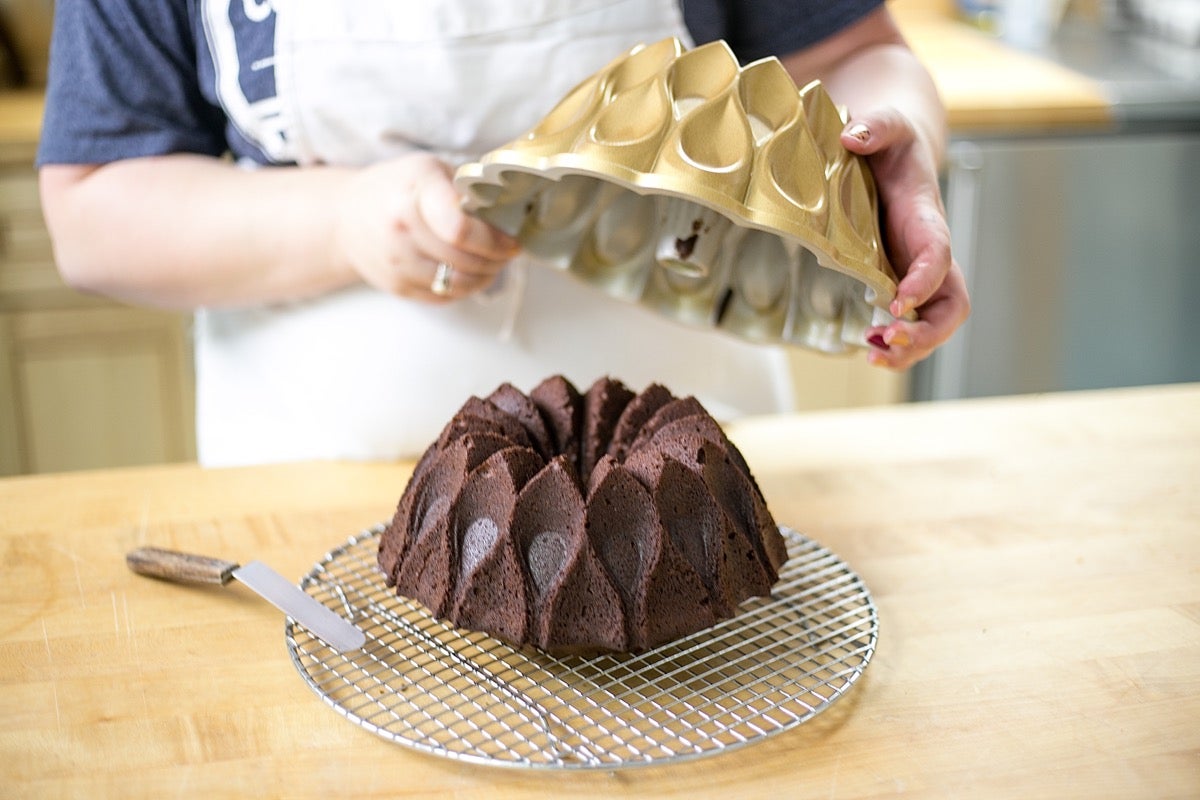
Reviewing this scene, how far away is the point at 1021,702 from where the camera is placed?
0.89 meters

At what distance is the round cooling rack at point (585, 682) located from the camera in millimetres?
825

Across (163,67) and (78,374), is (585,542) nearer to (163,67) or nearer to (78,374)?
(163,67)

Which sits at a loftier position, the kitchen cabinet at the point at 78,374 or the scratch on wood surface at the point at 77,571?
the scratch on wood surface at the point at 77,571

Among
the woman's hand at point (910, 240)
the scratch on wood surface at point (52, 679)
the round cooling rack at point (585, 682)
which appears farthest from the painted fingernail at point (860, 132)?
the scratch on wood surface at point (52, 679)

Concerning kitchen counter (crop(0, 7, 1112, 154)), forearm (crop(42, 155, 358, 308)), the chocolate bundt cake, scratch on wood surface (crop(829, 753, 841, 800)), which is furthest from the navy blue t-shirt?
kitchen counter (crop(0, 7, 1112, 154))

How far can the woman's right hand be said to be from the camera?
111 centimetres

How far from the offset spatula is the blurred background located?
153cm

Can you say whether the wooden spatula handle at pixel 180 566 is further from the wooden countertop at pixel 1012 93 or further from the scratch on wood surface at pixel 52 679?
the wooden countertop at pixel 1012 93

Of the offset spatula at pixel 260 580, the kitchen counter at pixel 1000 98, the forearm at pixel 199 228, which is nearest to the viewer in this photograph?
the offset spatula at pixel 260 580

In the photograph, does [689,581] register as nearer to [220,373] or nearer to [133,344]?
[220,373]

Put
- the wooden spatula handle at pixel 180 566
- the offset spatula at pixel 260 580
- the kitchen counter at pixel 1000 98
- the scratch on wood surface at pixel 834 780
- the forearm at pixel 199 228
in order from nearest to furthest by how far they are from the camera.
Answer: the scratch on wood surface at pixel 834 780, the offset spatula at pixel 260 580, the wooden spatula handle at pixel 180 566, the forearm at pixel 199 228, the kitchen counter at pixel 1000 98

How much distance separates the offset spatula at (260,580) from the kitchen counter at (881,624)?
0.01 metres

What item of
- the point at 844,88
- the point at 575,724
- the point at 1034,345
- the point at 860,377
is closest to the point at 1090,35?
the point at 1034,345

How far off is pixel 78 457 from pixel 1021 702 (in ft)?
7.00
